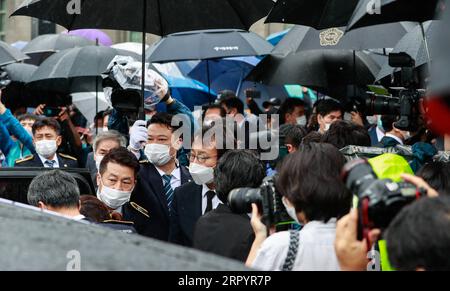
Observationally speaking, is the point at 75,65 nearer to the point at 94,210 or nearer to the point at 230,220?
the point at 94,210

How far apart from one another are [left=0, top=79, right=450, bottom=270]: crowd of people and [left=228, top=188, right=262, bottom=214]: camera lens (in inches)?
1.0

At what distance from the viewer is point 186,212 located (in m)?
6.21

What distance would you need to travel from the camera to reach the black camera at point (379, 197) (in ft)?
9.46

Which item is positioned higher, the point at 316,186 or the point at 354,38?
the point at 354,38

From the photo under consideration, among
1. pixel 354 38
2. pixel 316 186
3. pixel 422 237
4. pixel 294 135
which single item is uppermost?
pixel 354 38

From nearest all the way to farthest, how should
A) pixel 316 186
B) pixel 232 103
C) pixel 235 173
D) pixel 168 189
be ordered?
1. pixel 316 186
2. pixel 235 173
3. pixel 168 189
4. pixel 232 103

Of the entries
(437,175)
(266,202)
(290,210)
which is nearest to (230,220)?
(266,202)

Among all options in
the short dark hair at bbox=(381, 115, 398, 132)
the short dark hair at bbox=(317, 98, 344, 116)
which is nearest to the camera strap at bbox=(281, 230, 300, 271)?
the short dark hair at bbox=(381, 115, 398, 132)

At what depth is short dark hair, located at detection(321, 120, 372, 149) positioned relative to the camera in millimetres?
6910

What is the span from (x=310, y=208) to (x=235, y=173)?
1.34 m

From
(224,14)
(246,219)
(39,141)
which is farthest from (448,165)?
(39,141)

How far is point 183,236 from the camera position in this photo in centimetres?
627
